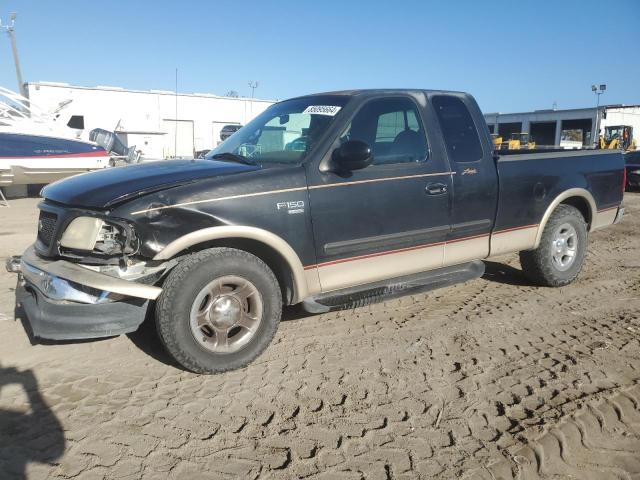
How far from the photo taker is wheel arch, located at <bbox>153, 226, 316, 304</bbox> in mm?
3287

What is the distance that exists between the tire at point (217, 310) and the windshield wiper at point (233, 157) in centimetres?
91

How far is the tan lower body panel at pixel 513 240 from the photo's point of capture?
497 centimetres

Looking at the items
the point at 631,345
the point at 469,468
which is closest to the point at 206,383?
the point at 469,468

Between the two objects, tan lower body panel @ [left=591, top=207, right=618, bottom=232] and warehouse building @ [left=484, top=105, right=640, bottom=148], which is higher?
warehouse building @ [left=484, top=105, right=640, bottom=148]

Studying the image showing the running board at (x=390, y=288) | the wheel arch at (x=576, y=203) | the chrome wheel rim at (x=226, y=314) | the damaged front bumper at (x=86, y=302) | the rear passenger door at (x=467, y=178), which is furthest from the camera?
the wheel arch at (x=576, y=203)

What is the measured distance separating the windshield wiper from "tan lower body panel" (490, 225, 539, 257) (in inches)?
96.1

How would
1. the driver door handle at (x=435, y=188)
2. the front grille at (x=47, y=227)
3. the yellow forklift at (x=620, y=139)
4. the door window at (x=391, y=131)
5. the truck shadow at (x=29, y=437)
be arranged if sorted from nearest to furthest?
the truck shadow at (x=29, y=437) < the front grille at (x=47, y=227) < the door window at (x=391, y=131) < the driver door handle at (x=435, y=188) < the yellow forklift at (x=620, y=139)

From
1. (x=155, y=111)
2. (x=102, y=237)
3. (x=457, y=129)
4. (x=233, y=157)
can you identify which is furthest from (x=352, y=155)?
(x=155, y=111)

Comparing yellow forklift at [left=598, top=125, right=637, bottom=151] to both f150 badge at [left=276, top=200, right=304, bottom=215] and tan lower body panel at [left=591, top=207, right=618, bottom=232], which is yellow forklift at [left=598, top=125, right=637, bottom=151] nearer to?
tan lower body panel at [left=591, top=207, right=618, bottom=232]

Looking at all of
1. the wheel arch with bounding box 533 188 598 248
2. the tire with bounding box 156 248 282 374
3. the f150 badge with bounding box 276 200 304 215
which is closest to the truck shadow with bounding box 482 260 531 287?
the wheel arch with bounding box 533 188 598 248

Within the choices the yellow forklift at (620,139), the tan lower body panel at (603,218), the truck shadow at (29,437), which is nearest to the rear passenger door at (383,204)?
the truck shadow at (29,437)

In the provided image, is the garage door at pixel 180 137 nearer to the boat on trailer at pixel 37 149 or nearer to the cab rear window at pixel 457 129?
the boat on trailer at pixel 37 149

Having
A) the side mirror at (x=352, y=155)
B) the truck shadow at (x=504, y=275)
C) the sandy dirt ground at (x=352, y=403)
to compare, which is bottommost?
the sandy dirt ground at (x=352, y=403)

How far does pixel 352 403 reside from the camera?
10.4ft
